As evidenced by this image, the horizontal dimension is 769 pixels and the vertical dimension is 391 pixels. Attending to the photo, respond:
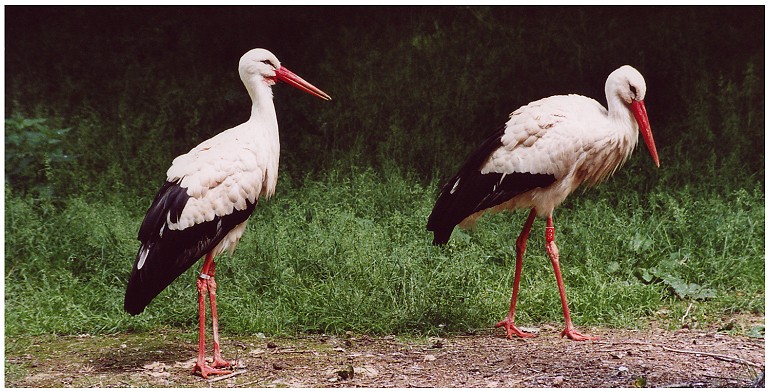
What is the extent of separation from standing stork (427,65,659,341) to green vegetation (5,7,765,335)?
1.35 feet

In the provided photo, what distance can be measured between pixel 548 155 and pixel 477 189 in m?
0.37

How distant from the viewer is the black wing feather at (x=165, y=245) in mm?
3977

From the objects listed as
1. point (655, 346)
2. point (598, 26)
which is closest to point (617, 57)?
point (598, 26)

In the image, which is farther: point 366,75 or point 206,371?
point 366,75

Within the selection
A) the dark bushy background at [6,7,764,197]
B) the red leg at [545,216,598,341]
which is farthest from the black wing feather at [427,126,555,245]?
the dark bushy background at [6,7,764,197]

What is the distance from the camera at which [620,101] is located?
4.57 metres

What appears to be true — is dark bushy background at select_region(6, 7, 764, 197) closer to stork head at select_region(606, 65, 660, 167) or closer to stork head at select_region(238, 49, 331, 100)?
stork head at select_region(606, 65, 660, 167)

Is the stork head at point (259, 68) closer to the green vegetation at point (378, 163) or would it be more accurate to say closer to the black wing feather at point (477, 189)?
the black wing feather at point (477, 189)

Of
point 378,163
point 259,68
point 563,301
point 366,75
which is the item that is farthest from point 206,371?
point 366,75

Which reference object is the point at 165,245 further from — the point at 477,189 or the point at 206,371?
the point at 477,189

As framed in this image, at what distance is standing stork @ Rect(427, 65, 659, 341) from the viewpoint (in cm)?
446

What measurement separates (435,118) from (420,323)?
266 centimetres

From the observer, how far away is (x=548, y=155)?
4.45m

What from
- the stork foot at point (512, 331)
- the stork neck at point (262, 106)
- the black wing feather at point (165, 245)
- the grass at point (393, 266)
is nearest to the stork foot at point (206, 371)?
the black wing feather at point (165, 245)
